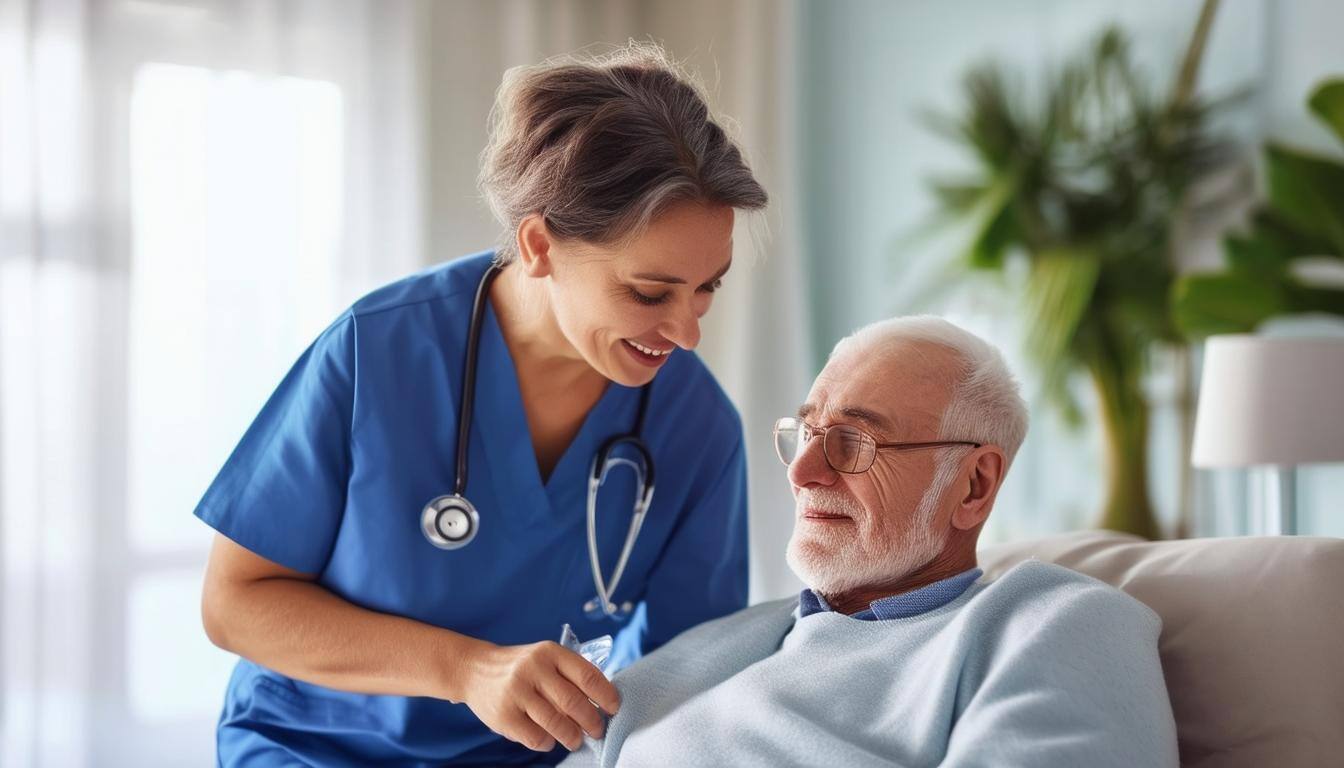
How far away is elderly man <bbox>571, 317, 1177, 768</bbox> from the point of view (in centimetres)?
111

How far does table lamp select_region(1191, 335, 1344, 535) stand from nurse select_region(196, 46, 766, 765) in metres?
1.07

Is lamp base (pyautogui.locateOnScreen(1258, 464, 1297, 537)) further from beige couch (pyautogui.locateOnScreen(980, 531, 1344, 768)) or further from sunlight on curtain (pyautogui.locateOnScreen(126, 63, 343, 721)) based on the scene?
sunlight on curtain (pyautogui.locateOnScreen(126, 63, 343, 721))

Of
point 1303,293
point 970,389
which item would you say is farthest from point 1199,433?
point 970,389

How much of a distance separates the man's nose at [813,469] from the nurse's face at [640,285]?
206mm

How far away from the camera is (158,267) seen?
306 centimetres

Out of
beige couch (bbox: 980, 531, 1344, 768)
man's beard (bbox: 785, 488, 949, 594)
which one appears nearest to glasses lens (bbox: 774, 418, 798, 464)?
man's beard (bbox: 785, 488, 949, 594)

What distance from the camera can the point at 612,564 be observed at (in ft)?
5.31

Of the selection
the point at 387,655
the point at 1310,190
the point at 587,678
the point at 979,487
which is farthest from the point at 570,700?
the point at 1310,190

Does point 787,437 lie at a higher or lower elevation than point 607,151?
lower

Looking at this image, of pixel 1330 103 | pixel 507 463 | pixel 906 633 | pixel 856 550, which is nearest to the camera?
pixel 906 633

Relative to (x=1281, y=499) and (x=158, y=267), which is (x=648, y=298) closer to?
(x=1281, y=499)

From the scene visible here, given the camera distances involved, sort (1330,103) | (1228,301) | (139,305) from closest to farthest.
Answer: (1330,103) → (1228,301) → (139,305)

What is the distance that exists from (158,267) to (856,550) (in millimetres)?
2355

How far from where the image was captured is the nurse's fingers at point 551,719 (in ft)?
4.02
